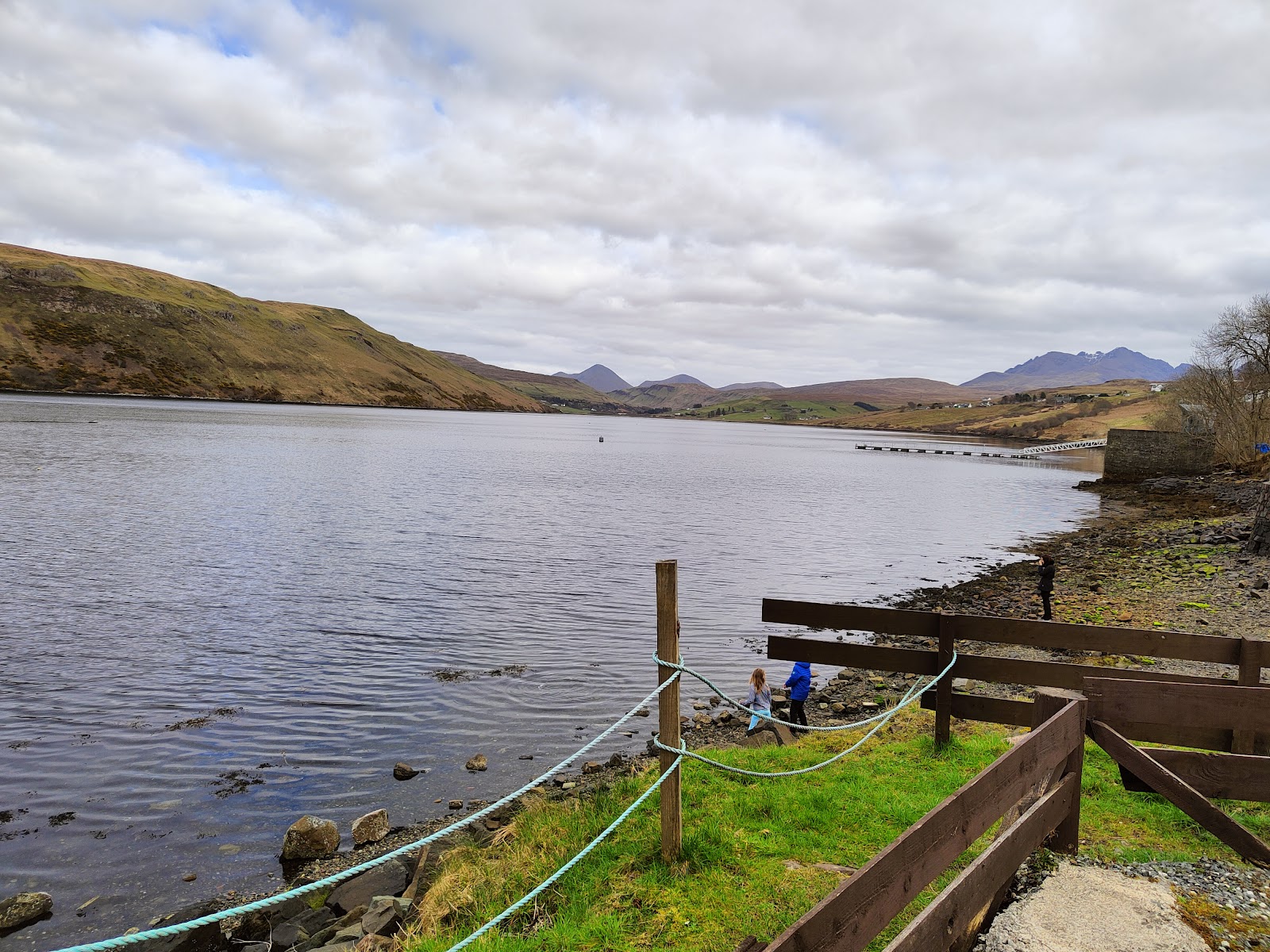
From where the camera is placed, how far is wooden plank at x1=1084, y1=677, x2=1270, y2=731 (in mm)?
6445

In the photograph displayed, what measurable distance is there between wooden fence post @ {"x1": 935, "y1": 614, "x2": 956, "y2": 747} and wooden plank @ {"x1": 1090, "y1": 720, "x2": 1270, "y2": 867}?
2872mm

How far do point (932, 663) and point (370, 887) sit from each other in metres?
8.27

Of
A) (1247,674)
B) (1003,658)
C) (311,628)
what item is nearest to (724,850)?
(1003,658)

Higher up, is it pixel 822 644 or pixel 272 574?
pixel 822 644

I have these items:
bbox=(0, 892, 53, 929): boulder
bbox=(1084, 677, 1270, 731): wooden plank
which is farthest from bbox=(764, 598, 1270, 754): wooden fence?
bbox=(0, 892, 53, 929): boulder

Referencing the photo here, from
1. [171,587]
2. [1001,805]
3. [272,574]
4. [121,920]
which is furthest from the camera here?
[272,574]

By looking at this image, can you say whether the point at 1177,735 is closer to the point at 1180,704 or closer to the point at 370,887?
the point at 1180,704

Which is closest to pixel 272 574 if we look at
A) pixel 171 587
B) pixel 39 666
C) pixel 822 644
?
pixel 171 587

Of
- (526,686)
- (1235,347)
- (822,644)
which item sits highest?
(1235,347)

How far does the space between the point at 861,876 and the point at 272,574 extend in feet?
104

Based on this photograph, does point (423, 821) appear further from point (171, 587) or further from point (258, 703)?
point (171, 587)

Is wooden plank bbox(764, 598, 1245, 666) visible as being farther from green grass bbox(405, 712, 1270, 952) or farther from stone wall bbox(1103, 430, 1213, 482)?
stone wall bbox(1103, 430, 1213, 482)

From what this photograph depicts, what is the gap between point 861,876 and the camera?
4.13 m

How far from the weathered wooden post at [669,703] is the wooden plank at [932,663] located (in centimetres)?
263
